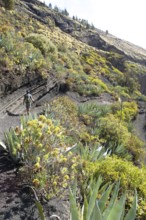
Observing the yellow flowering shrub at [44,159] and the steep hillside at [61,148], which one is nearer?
the steep hillside at [61,148]

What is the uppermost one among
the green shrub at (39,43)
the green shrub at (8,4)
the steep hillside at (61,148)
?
the green shrub at (8,4)

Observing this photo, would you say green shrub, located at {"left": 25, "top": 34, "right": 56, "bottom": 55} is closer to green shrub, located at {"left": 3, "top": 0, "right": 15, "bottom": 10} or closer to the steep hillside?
the steep hillside

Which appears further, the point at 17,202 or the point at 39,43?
the point at 39,43

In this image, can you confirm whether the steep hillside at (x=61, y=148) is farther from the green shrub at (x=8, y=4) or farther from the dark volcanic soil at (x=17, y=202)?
the green shrub at (x=8, y=4)

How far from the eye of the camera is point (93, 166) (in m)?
6.81

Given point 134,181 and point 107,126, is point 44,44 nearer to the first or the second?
point 107,126

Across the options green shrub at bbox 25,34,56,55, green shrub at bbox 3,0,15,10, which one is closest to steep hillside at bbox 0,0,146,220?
green shrub at bbox 25,34,56,55

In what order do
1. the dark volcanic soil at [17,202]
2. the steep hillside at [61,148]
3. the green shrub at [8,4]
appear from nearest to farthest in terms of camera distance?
the dark volcanic soil at [17,202] → the steep hillside at [61,148] → the green shrub at [8,4]

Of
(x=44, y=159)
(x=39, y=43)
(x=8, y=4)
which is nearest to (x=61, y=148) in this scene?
(x=44, y=159)

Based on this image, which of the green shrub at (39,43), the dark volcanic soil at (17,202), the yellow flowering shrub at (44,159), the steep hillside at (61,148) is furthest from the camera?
the green shrub at (39,43)

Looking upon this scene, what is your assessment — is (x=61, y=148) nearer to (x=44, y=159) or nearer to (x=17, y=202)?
(x=44, y=159)

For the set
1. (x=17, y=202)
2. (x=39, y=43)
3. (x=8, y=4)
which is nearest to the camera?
(x=17, y=202)

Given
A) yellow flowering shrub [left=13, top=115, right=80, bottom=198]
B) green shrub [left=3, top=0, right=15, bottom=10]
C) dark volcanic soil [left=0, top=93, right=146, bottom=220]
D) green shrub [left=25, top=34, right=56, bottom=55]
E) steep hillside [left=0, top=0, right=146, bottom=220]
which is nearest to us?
dark volcanic soil [left=0, top=93, right=146, bottom=220]

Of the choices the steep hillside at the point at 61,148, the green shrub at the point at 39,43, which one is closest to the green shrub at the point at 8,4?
the steep hillside at the point at 61,148
